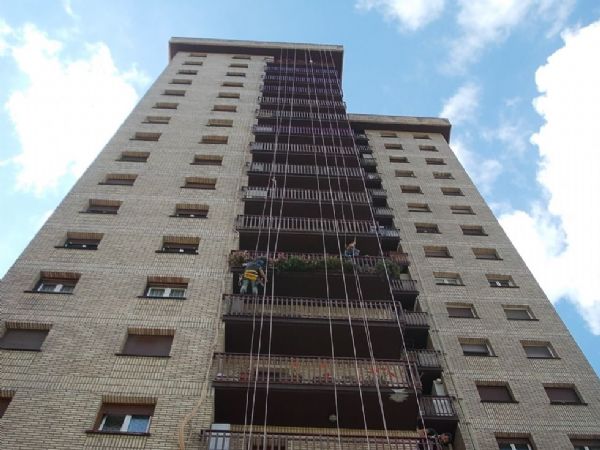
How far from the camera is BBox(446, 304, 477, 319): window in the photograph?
1992 centimetres

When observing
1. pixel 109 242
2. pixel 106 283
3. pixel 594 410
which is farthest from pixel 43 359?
pixel 594 410

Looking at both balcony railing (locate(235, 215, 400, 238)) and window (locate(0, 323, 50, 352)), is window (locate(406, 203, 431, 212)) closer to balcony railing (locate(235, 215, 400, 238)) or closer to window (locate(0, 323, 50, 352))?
balcony railing (locate(235, 215, 400, 238))

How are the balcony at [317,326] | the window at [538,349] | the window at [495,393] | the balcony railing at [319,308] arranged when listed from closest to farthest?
the balcony at [317,326] < the balcony railing at [319,308] < the window at [495,393] < the window at [538,349]

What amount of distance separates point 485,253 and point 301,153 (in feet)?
30.5

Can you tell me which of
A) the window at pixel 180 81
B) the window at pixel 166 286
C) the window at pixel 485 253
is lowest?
the window at pixel 166 286

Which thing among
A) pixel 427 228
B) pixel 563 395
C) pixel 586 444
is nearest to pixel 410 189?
pixel 427 228

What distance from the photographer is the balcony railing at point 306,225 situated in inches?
776

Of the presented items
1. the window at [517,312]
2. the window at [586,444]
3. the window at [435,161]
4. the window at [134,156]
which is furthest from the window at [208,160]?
the window at [586,444]

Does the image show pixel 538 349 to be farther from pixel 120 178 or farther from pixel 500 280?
pixel 120 178

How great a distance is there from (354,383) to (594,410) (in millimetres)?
7580

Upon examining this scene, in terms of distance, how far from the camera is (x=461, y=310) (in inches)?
794

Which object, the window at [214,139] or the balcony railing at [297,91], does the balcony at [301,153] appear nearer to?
the window at [214,139]

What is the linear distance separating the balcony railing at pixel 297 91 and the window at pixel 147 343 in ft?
67.4

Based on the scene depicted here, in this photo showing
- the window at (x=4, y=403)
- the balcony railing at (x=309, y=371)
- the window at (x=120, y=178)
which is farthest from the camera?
the window at (x=120, y=178)
